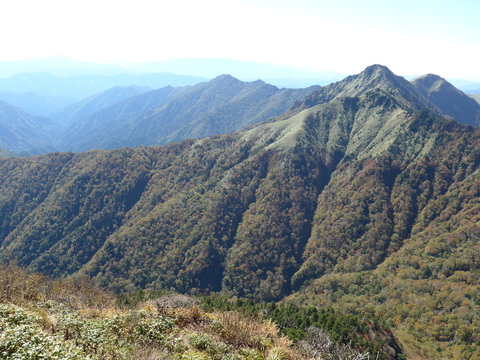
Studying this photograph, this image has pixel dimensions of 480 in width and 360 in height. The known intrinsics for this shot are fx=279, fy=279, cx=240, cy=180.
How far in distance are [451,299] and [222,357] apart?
129 metres

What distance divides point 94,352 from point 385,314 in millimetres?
122742

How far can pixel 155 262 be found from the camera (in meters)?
172

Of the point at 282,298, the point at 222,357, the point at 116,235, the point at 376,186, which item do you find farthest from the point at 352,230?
the point at 222,357

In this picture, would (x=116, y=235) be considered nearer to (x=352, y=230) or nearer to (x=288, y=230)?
(x=288, y=230)

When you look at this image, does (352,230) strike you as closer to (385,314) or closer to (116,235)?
(385,314)

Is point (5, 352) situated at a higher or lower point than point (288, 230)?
higher

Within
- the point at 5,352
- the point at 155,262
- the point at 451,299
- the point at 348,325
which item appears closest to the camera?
the point at 5,352

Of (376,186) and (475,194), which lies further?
(376,186)

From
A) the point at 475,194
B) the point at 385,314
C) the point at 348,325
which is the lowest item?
the point at 385,314

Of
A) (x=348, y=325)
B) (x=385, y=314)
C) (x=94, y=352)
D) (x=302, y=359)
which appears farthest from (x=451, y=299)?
(x=94, y=352)

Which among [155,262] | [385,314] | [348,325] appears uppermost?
[348,325]

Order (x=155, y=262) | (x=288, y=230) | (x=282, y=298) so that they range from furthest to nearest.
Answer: (x=288, y=230) < (x=155, y=262) < (x=282, y=298)

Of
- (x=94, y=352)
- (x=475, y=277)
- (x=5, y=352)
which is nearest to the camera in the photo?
(x=5, y=352)

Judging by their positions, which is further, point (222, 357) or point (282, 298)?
point (282, 298)
